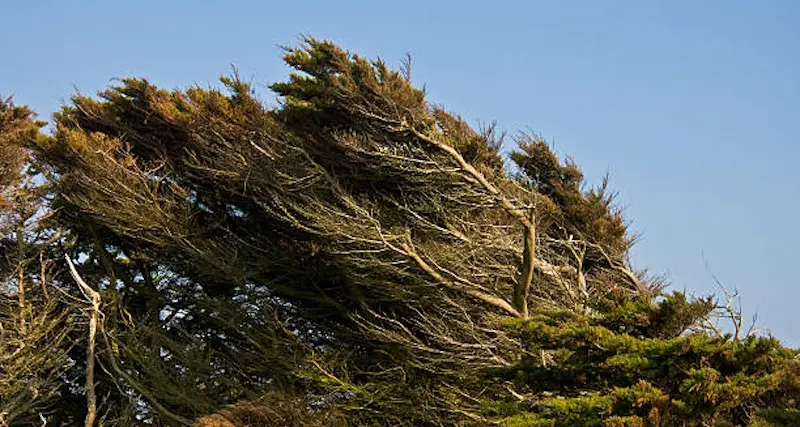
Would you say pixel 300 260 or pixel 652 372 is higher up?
pixel 300 260

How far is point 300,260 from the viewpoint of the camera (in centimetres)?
1460

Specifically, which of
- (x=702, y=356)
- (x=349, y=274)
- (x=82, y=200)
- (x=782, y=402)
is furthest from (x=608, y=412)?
(x=82, y=200)

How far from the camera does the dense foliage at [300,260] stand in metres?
12.2

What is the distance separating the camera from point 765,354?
812 cm

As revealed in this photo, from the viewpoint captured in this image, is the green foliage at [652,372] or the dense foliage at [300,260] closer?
the green foliage at [652,372]

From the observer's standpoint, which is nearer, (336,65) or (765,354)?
(765,354)

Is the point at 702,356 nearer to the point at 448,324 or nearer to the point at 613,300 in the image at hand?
the point at 613,300

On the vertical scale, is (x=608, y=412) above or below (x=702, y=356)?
below

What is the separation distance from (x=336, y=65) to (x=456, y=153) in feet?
6.30

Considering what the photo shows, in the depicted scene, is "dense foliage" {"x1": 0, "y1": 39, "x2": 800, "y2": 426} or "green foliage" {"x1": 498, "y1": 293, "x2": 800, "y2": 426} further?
"dense foliage" {"x1": 0, "y1": 39, "x2": 800, "y2": 426}

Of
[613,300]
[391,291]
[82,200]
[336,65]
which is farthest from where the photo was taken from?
[82,200]

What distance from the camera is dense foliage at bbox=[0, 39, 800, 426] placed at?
1225 centimetres

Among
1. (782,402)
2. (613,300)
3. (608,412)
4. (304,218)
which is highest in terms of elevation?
(304,218)

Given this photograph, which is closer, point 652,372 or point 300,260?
point 652,372
